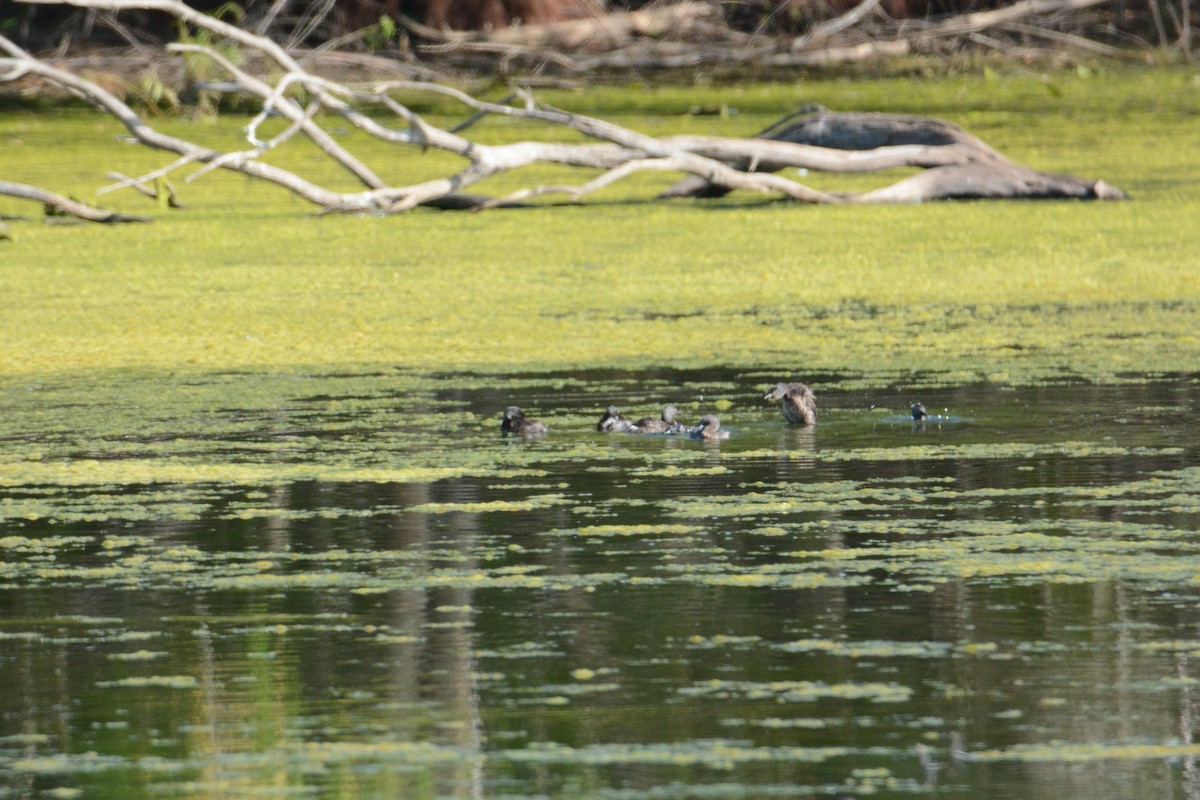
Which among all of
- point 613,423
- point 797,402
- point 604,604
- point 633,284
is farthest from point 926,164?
point 604,604

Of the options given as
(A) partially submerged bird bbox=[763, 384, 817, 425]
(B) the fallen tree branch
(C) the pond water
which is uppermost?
(B) the fallen tree branch

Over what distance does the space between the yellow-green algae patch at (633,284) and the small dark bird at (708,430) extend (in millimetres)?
1658

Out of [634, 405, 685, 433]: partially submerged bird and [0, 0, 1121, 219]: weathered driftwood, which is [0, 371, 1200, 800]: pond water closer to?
[634, 405, 685, 433]: partially submerged bird

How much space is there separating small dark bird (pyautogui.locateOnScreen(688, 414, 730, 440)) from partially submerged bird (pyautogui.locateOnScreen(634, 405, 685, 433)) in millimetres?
72

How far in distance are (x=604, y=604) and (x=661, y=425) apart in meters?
2.72

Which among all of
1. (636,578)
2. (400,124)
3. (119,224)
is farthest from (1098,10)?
(636,578)

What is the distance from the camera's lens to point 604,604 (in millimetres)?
5258

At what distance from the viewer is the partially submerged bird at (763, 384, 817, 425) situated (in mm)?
8047

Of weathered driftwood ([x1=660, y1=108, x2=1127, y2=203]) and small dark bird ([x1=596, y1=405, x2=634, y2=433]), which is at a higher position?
weathered driftwood ([x1=660, y1=108, x2=1127, y2=203])

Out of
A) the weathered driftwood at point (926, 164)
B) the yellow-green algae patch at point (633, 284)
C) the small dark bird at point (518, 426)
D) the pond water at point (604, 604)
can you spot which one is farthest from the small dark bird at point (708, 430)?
the weathered driftwood at point (926, 164)

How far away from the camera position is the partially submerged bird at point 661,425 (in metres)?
7.94

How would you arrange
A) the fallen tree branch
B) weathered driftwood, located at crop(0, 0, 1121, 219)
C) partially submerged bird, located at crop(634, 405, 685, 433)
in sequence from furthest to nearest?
the fallen tree branch, weathered driftwood, located at crop(0, 0, 1121, 219), partially submerged bird, located at crop(634, 405, 685, 433)

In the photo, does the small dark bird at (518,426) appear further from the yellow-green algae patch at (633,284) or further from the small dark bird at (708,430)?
the yellow-green algae patch at (633,284)

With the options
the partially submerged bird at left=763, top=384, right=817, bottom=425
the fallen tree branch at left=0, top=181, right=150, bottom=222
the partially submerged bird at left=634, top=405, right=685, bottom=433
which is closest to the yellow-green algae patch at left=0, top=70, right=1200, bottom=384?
the fallen tree branch at left=0, top=181, right=150, bottom=222
